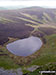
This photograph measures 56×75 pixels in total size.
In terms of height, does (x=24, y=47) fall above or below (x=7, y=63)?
above

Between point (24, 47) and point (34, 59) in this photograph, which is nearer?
point (34, 59)

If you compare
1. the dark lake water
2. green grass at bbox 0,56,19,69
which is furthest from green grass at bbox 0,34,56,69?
the dark lake water

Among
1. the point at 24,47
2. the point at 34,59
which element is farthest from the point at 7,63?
the point at 24,47

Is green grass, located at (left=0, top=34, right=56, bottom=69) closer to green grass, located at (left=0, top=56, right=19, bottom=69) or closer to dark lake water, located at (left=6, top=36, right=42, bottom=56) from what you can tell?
green grass, located at (left=0, top=56, right=19, bottom=69)

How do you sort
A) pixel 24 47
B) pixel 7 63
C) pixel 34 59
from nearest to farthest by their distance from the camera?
1. pixel 7 63
2. pixel 34 59
3. pixel 24 47

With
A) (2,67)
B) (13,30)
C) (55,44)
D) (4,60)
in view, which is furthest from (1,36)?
(55,44)

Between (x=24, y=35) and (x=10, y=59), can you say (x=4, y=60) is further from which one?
(x=24, y=35)

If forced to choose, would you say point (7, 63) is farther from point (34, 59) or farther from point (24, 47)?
point (24, 47)

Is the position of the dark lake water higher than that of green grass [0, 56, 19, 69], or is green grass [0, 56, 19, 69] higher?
the dark lake water
